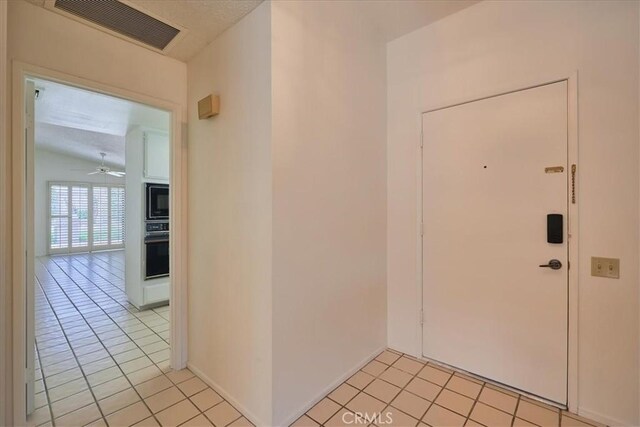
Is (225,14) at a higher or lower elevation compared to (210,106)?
higher

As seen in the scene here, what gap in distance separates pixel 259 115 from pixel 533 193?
1912 millimetres

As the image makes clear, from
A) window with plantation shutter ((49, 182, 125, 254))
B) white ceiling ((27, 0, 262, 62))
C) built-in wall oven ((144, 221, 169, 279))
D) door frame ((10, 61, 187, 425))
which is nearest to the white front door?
white ceiling ((27, 0, 262, 62))

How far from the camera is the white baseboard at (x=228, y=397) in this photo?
1.73m

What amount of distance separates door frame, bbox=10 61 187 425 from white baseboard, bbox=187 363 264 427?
23 centimetres

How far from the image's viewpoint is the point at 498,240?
6.77 feet

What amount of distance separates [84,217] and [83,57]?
29.8 ft

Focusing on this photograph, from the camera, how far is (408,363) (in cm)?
237

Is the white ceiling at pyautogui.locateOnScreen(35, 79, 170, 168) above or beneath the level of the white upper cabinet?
above

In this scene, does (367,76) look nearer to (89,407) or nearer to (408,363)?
(408,363)

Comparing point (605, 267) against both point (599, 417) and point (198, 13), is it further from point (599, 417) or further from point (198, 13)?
point (198, 13)

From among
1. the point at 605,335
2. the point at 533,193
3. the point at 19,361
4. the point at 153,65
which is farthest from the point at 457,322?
the point at 153,65

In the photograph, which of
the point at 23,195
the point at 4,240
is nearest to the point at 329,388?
the point at 4,240

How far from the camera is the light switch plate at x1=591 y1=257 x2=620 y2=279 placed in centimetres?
166

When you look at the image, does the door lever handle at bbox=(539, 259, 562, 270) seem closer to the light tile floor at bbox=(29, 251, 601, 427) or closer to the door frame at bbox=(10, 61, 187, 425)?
the light tile floor at bbox=(29, 251, 601, 427)
